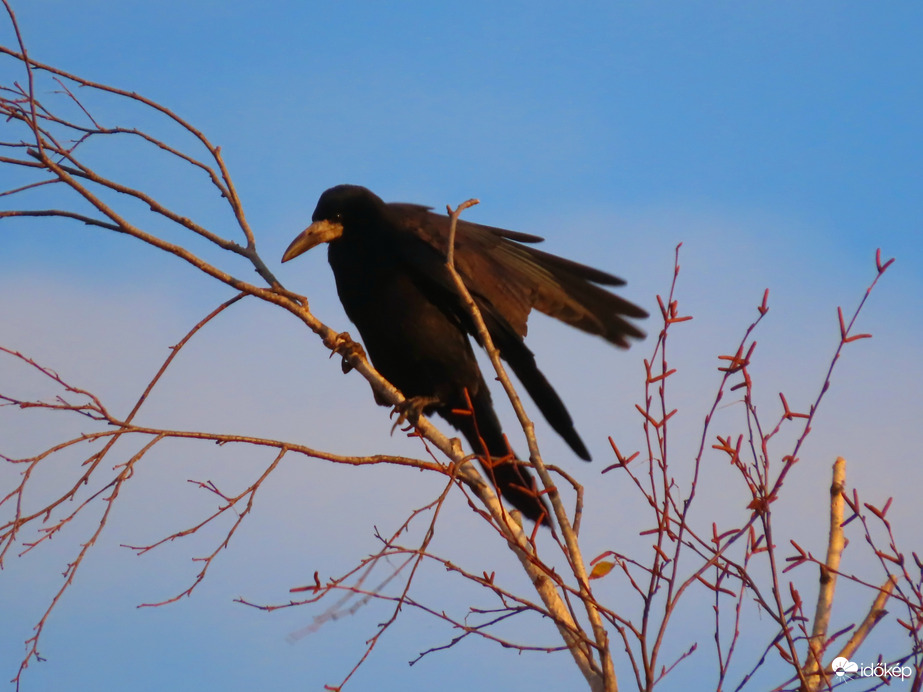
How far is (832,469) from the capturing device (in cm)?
298

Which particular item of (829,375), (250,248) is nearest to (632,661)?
(829,375)

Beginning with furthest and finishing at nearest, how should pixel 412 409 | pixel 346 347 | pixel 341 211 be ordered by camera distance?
pixel 341 211, pixel 412 409, pixel 346 347

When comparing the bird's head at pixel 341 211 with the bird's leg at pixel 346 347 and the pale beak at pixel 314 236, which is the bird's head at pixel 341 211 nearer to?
the pale beak at pixel 314 236

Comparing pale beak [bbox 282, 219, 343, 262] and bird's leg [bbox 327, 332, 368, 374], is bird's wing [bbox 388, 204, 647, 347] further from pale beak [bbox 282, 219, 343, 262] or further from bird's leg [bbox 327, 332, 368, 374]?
bird's leg [bbox 327, 332, 368, 374]

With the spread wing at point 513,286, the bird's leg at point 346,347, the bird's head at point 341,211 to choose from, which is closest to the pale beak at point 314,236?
the bird's head at point 341,211

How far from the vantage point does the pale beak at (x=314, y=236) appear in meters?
5.06

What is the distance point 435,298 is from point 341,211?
749 millimetres

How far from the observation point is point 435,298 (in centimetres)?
501

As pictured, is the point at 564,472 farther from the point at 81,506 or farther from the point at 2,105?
the point at 2,105

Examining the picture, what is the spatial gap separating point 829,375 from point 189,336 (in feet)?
6.15

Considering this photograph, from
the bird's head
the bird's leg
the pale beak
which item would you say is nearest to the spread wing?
the bird's head

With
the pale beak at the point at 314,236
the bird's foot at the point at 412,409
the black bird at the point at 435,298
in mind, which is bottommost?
the bird's foot at the point at 412,409

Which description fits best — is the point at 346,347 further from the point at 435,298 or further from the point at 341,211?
the point at 341,211

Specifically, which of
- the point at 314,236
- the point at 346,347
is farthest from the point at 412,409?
the point at 314,236
